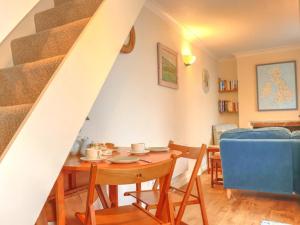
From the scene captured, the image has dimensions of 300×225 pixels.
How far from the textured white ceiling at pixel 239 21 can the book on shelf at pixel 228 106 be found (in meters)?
1.30

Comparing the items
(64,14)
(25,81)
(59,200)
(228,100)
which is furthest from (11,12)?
(228,100)

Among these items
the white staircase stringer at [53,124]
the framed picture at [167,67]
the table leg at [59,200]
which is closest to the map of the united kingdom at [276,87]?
the framed picture at [167,67]

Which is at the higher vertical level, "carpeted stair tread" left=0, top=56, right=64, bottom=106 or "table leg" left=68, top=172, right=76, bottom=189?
"carpeted stair tread" left=0, top=56, right=64, bottom=106

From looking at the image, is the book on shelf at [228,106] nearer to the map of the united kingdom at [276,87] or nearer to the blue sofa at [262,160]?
the map of the united kingdom at [276,87]

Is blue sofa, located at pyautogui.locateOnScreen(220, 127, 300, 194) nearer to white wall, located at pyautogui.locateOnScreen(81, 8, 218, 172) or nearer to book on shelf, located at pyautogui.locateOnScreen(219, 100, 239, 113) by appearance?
white wall, located at pyautogui.locateOnScreen(81, 8, 218, 172)

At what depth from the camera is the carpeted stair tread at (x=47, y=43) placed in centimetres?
170

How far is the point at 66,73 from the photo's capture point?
3.61ft

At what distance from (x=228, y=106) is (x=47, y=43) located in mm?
5188

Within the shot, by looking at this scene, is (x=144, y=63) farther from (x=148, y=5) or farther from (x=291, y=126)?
(x=291, y=126)

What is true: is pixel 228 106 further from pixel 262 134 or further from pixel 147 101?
pixel 147 101

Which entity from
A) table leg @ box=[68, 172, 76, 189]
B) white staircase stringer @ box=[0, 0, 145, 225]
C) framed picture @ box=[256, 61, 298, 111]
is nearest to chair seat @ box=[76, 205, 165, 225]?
table leg @ box=[68, 172, 76, 189]

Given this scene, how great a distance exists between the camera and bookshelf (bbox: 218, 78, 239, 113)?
251 inches

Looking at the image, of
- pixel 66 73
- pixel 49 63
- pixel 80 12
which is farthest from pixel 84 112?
pixel 80 12

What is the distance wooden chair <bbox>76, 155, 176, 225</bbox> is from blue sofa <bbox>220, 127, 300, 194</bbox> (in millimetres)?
2021
